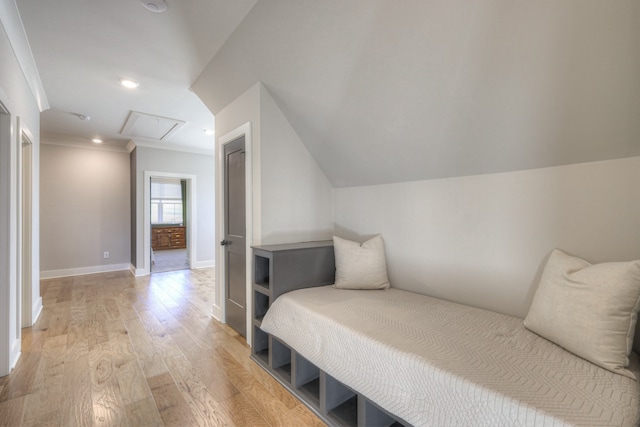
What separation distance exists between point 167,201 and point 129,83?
24.7 feet

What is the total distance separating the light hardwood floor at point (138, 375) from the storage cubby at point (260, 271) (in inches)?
23.6

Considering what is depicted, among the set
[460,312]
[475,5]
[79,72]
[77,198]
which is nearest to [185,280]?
[77,198]

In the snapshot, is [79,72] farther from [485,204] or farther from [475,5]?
[485,204]

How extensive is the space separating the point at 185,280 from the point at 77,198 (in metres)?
2.65

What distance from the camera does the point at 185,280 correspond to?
4.81 meters

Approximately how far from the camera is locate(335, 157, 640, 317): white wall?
1.35 metres

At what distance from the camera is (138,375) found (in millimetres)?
1971

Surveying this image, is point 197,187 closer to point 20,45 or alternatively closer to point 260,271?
point 20,45

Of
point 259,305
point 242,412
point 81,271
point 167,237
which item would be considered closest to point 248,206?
point 259,305

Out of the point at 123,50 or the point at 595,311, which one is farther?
the point at 123,50

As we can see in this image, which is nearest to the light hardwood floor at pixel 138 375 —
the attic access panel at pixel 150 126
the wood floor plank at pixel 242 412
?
the wood floor plank at pixel 242 412

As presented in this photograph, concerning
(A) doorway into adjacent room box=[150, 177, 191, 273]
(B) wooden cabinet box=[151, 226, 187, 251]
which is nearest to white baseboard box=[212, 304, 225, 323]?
(A) doorway into adjacent room box=[150, 177, 191, 273]

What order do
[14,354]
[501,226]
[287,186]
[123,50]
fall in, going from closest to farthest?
[501,226]
[14,354]
[123,50]
[287,186]

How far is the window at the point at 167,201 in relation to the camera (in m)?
9.43
